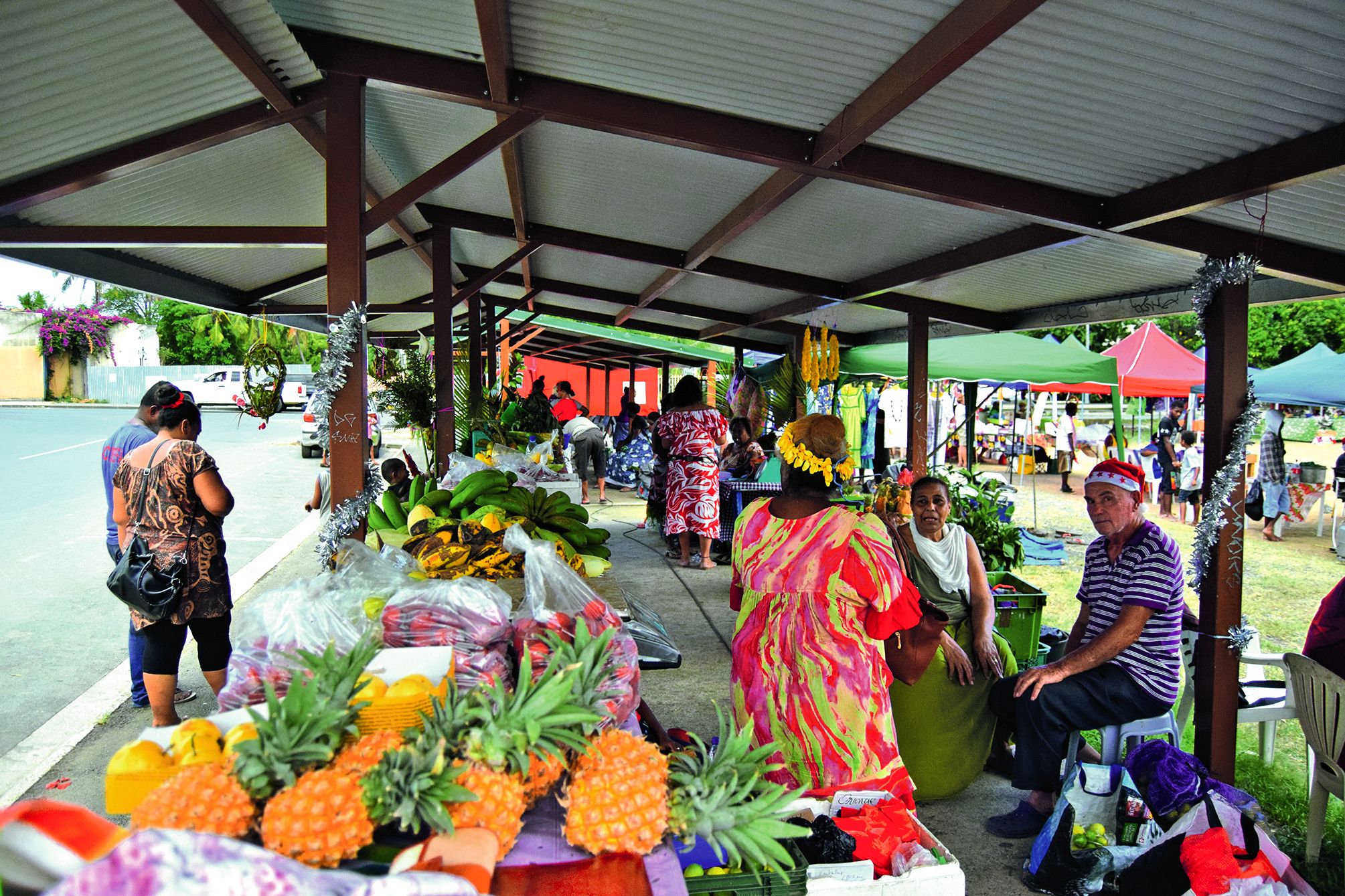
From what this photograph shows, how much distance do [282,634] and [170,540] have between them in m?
2.59

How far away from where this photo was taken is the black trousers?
348 cm

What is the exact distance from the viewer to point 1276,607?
7848mm

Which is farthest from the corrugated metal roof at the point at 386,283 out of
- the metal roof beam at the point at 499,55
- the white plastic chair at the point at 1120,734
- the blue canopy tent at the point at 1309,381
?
the blue canopy tent at the point at 1309,381

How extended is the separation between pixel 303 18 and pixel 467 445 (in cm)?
650

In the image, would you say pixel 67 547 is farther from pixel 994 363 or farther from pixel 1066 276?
pixel 994 363

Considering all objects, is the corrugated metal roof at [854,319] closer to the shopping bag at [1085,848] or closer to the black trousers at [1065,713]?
the black trousers at [1065,713]

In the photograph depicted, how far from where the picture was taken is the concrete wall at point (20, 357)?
38188 millimetres

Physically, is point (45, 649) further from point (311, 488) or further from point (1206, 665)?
point (311, 488)

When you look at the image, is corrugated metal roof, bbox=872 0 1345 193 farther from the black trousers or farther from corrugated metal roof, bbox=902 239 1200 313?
the black trousers

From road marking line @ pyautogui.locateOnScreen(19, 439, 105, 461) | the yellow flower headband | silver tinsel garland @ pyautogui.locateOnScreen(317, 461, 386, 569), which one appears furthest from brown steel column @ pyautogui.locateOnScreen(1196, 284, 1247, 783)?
road marking line @ pyautogui.locateOnScreen(19, 439, 105, 461)

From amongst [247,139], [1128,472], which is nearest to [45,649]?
[247,139]

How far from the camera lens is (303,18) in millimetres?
3682

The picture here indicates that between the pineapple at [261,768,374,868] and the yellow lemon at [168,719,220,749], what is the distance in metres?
0.30

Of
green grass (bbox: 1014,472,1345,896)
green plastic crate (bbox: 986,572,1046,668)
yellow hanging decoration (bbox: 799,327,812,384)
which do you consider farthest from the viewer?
yellow hanging decoration (bbox: 799,327,812,384)
